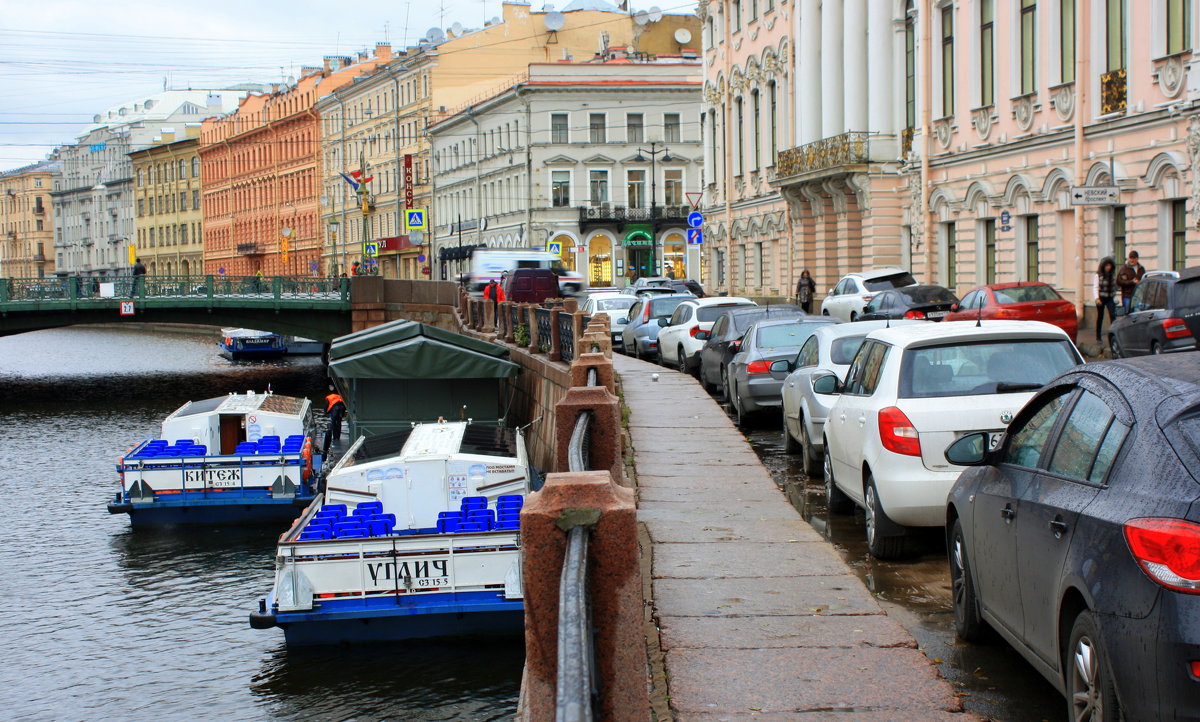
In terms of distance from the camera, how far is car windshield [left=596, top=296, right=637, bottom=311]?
40312 mm

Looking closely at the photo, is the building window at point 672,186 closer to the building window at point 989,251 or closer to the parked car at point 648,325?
the building window at point 989,251

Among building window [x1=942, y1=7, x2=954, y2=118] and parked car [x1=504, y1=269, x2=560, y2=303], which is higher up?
building window [x1=942, y1=7, x2=954, y2=118]

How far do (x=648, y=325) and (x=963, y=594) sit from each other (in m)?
26.1

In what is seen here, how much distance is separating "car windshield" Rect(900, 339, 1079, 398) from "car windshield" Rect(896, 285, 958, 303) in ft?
68.6

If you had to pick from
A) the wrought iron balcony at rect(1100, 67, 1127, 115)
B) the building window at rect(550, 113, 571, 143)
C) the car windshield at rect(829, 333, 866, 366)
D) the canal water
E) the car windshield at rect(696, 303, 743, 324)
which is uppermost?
the building window at rect(550, 113, 571, 143)

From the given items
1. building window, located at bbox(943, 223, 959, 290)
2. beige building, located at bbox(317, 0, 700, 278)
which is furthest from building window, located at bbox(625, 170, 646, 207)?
building window, located at bbox(943, 223, 959, 290)

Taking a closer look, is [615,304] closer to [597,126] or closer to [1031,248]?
[1031,248]

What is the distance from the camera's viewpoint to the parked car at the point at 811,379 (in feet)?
44.4

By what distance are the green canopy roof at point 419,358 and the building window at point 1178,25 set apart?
13.6m

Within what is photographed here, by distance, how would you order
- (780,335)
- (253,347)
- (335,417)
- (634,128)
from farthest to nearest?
(634,128) < (253,347) < (335,417) < (780,335)

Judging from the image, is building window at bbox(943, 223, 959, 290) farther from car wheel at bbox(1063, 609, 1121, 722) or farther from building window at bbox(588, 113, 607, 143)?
building window at bbox(588, 113, 607, 143)

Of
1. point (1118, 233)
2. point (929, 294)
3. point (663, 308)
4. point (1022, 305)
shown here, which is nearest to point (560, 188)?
→ point (663, 308)

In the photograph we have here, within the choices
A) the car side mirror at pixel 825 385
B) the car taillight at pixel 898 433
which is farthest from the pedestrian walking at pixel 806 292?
the car taillight at pixel 898 433

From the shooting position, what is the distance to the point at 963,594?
7.09 metres
